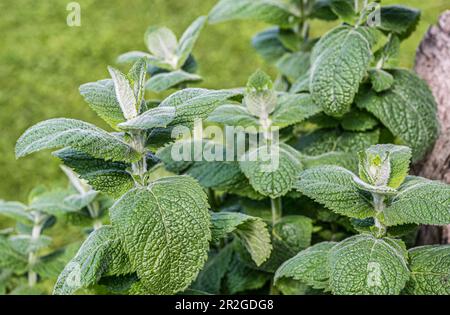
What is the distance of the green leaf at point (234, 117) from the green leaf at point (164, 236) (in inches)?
9.7

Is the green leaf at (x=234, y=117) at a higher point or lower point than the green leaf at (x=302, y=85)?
lower

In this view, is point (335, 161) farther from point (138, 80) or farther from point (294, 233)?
point (138, 80)

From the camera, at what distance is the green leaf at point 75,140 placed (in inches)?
28.0

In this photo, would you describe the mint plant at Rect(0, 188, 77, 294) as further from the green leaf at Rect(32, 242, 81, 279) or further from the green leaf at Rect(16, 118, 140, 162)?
the green leaf at Rect(16, 118, 140, 162)

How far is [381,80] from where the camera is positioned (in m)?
1.07

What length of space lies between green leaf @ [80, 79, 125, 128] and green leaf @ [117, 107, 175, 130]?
0.06 metres

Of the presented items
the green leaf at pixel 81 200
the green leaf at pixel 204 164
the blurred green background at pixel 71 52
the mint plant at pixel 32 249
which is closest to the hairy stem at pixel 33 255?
the mint plant at pixel 32 249

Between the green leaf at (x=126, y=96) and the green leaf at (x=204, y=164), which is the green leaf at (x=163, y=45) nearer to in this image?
the green leaf at (x=204, y=164)

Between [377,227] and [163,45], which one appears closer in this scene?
[377,227]

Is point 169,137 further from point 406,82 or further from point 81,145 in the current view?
point 406,82

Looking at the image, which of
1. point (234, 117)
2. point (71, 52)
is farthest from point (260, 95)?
point (71, 52)

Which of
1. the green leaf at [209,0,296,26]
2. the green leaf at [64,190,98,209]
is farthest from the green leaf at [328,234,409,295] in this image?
the green leaf at [209,0,296,26]

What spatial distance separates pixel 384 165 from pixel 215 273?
41 centimetres

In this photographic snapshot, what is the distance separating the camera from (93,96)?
0.82 metres
